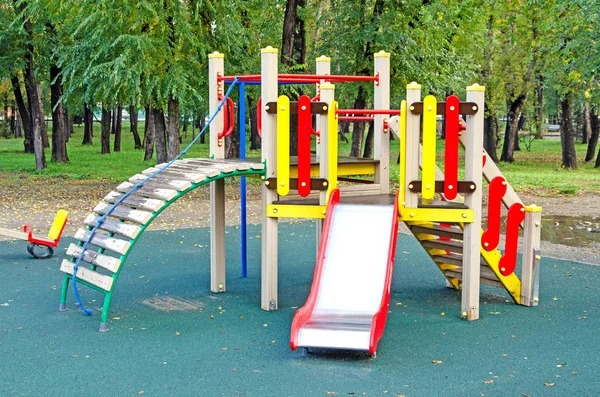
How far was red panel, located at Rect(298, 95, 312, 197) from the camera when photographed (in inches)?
272

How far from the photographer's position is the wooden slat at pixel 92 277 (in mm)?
6523

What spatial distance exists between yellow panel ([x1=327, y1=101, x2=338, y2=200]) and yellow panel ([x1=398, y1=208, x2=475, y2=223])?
2.30 feet

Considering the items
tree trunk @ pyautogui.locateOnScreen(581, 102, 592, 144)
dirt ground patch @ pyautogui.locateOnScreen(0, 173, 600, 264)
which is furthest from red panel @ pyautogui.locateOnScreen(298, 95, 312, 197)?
tree trunk @ pyautogui.locateOnScreen(581, 102, 592, 144)

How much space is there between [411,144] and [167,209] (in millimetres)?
8367

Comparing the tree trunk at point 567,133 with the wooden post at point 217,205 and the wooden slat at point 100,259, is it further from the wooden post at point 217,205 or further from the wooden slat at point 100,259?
the wooden slat at point 100,259

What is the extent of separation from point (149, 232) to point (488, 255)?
19.6 feet

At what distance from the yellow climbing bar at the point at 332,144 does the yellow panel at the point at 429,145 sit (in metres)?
0.80

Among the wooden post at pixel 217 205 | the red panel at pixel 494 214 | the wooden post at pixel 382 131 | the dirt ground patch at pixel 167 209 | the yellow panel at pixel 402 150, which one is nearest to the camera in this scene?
the yellow panel at pixel 402 150

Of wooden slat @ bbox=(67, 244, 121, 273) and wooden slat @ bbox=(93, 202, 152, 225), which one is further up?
wooden slat @ bbox=(93, 202, 152, 225)

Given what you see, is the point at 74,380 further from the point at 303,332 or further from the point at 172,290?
the point at 172,290

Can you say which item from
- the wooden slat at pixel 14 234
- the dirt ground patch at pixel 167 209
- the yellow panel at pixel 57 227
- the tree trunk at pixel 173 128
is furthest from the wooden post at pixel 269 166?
the tree trunk at pixel 173 128

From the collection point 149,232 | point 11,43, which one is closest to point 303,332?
point 149,232

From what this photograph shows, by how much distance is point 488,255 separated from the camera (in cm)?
739

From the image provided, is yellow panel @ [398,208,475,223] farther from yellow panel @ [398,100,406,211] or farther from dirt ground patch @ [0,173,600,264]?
dirt ground patch @ [0,173,600,264]
